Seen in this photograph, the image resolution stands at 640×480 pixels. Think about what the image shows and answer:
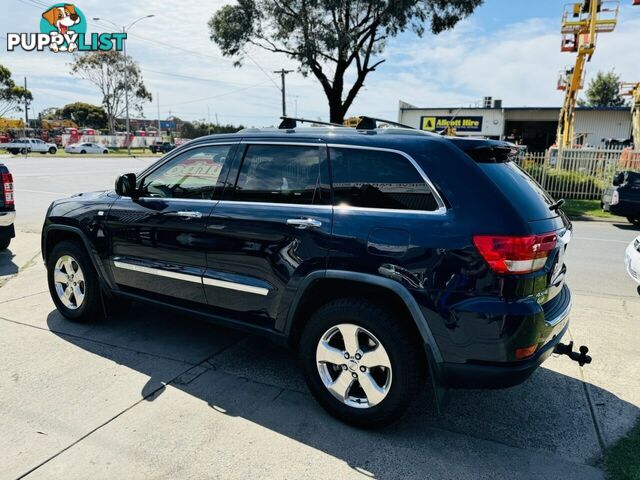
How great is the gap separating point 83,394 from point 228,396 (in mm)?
990

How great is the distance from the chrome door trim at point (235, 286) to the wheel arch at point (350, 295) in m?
0.25

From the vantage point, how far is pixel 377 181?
2941 millimetres

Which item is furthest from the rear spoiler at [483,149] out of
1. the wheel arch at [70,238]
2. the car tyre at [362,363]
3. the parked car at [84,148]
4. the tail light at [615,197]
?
the parked car at [84,148]

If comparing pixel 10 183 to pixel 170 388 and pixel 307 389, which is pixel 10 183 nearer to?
pixel 170 388

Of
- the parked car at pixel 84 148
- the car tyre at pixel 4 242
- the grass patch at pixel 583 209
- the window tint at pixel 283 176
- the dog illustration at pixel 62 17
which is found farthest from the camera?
the parked car at pixel 84 148

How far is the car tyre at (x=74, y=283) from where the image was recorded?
4418 mm

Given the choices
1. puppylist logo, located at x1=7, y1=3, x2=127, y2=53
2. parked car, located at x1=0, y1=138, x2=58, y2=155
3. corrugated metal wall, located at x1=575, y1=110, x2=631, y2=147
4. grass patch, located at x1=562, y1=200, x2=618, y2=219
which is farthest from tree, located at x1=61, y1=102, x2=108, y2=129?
grass patch, located at x1=562, y1=200, x2=618, y2=219

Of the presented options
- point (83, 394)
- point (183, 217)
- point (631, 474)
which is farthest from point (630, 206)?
point (83, 394)

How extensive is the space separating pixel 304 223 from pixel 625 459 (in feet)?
7.43

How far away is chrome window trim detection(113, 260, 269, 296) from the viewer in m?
3.33

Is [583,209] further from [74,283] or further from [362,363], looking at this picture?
[74,283]

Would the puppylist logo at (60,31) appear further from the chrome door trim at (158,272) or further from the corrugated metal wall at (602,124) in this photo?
the corrugated metal wall at (602,124)

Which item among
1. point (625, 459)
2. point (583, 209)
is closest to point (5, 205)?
point (625, 459)

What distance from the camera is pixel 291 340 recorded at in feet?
10.9
